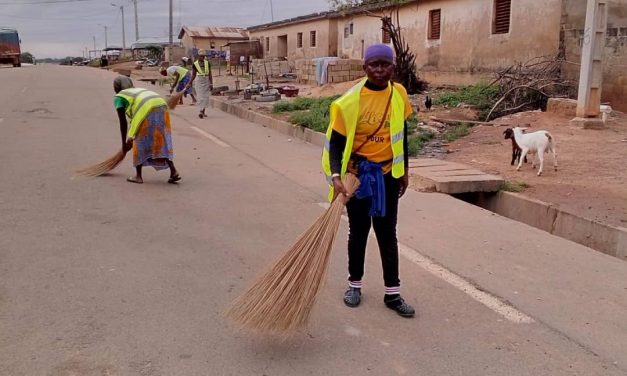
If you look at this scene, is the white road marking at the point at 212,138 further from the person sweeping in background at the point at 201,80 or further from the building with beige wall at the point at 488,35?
the building with beige wall at the point at 488,35

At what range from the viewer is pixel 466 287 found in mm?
4184

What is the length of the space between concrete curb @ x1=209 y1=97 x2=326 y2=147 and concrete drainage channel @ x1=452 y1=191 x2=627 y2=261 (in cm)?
398

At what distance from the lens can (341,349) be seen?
10.6 ft

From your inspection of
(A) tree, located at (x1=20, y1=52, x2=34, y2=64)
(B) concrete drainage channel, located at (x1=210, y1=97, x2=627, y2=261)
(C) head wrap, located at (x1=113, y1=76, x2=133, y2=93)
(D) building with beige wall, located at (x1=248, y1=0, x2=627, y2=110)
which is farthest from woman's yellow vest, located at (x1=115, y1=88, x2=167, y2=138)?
(A) tree, located at (x1=20, y1=52, x2=34, y2=64)

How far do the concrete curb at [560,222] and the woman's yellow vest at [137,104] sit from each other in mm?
4082

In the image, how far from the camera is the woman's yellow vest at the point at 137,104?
691 cm

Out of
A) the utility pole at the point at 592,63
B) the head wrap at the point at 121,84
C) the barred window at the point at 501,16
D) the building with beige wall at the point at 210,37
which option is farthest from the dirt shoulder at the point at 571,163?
the building with beige wall at the point at 210,37

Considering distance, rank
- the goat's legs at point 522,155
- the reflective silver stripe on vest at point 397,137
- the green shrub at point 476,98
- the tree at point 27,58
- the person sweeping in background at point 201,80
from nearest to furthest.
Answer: the reflective silver stripe on vest at point 397,137 < the goat's legs at point 522,155 < the green shrub at point 476,98 < the person sweeping in background at point 201,80 < the tree at point 27,58

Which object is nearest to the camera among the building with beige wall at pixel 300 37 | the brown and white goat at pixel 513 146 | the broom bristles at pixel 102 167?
the broom bristles at pixel 102 167

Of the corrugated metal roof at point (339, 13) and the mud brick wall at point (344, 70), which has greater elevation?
the corrugated metal roof at point (339, 13)

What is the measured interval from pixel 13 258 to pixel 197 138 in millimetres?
7158

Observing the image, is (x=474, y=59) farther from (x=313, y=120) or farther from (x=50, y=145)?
(x=50, y=145)

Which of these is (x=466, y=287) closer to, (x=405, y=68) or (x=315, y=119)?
(x=315, y=119)

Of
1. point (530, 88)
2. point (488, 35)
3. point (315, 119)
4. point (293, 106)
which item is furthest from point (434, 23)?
point (315, 119)
